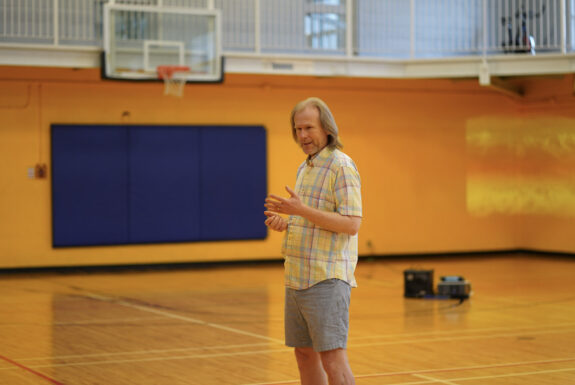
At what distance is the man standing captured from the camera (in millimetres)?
3709

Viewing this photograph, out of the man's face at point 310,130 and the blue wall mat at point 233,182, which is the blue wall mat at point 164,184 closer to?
the blue wall mat at point 233,182

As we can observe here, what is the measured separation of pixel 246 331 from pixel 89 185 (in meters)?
6.82

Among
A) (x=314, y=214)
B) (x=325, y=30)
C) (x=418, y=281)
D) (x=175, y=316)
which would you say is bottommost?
(x=175, y=316)

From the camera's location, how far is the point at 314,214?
3645 mm

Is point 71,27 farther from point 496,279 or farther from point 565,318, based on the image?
point 565,318

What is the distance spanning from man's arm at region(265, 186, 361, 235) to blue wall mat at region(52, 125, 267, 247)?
36.0 ft

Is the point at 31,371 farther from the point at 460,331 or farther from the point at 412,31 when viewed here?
the point at 412,31

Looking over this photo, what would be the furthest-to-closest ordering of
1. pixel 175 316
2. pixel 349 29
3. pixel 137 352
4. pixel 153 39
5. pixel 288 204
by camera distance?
pixel 349 29, pixel 153 39, pixel 175 316, pixel 137 352, pixel 288 204

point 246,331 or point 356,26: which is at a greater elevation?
point 356,26

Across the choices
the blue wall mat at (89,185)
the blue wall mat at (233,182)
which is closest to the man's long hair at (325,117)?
the blue wall mat at (89,185)

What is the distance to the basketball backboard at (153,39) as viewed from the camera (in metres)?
12.4

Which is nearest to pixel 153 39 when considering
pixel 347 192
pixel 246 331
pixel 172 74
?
pixel 172 74

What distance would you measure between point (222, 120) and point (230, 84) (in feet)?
2.18

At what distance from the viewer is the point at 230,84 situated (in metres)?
15.0
